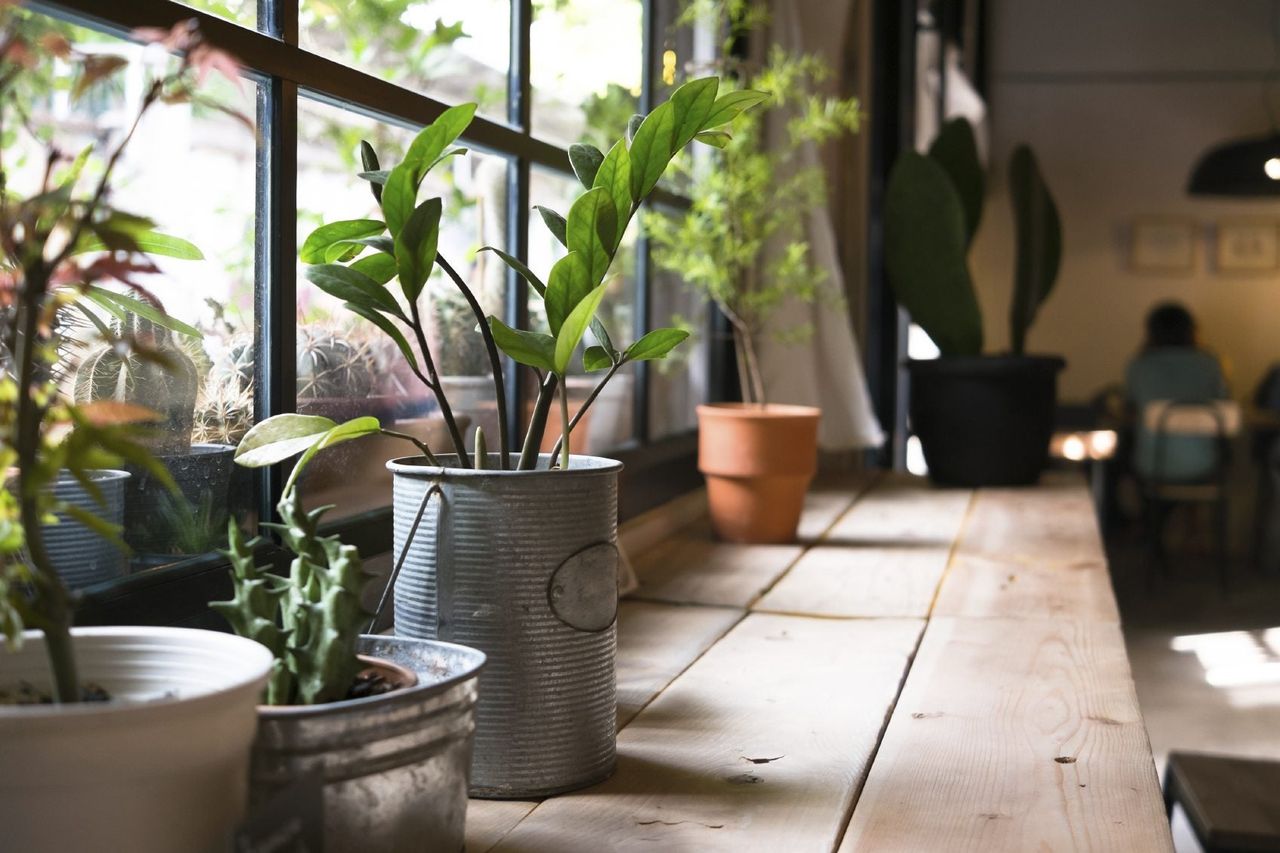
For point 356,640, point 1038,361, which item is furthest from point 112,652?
point 1038,361

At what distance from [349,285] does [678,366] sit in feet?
5.82

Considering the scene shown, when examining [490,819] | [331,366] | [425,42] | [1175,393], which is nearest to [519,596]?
[490,819]

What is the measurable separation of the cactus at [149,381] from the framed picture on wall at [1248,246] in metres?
7.53

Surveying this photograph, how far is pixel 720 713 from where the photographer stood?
127 cm

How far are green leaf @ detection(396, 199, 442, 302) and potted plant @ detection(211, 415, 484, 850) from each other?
0.20 meters

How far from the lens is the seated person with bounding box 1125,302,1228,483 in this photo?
6.49m

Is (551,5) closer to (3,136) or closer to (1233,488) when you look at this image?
(3,136)

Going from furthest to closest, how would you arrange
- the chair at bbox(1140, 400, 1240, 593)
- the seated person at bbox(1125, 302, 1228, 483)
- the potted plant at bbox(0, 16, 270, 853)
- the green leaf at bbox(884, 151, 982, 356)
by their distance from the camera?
the seated person at bbox(1125, 302, 1228, 483) → the chair at bbox(1140, 400, 1240, 593) → the green leaf at bbox(884, 151, 982, 356) → the potted plant at bbox(0, 16, 270, 853)

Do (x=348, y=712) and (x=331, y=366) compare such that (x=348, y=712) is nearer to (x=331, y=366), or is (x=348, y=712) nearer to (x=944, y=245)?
(x=331, y=366)

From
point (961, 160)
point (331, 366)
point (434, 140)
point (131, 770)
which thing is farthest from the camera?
point (961, 160)

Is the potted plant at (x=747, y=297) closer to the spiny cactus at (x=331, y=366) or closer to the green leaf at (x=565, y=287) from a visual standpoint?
the spiny cactus at (x=331, y=366)

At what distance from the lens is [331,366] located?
136 cm

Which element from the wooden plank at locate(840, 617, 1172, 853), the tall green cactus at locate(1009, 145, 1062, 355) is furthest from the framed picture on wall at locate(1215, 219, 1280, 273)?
the wooden plank at locate(840, 617, 1172, 853)

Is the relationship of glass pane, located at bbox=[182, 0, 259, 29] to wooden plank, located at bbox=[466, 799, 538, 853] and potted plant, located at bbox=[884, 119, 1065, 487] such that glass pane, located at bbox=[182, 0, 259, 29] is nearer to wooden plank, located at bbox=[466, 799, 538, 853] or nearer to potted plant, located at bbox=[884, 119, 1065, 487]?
wooden plank, located at bbox=[466, 799, 538, 853]
